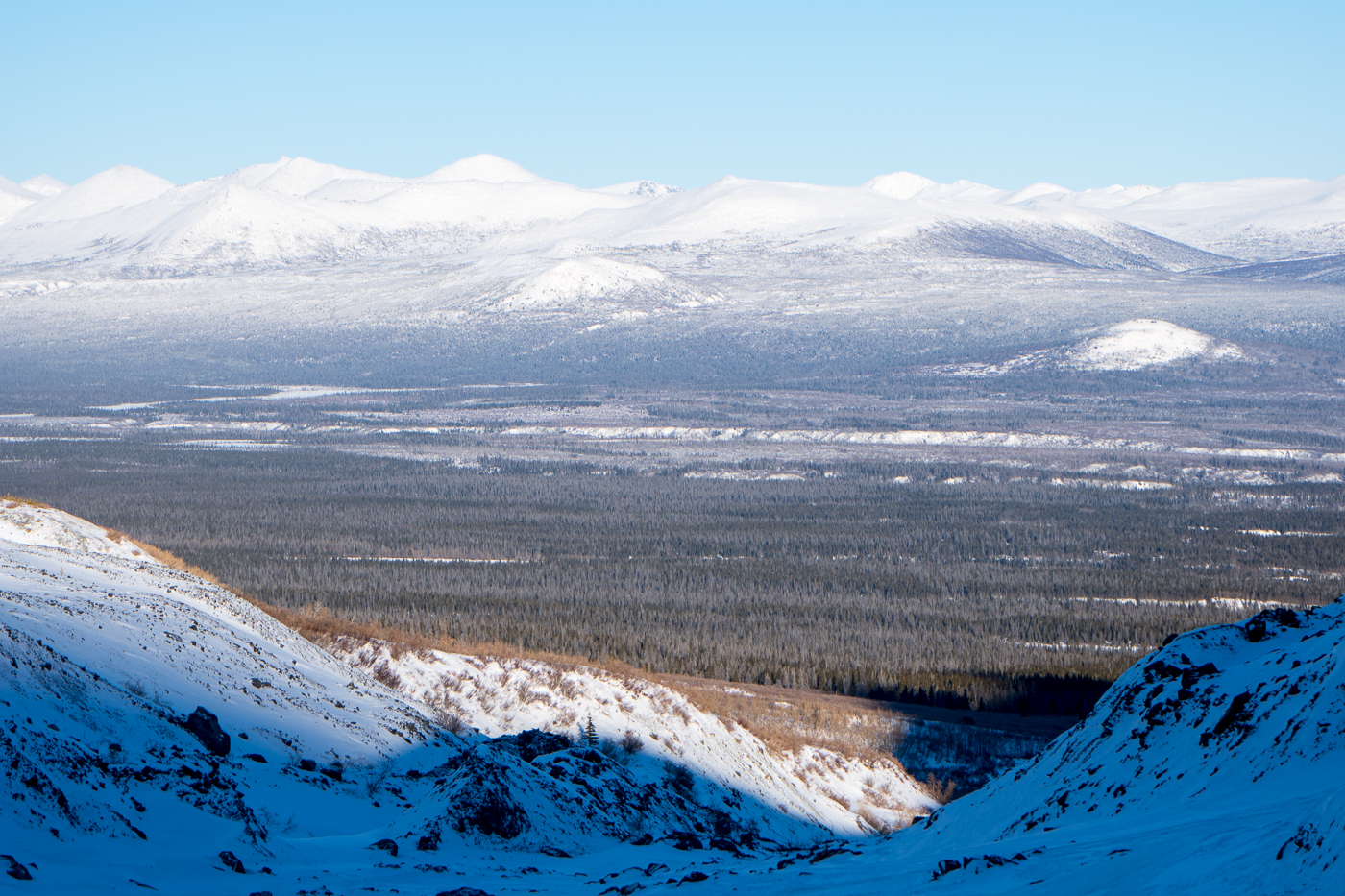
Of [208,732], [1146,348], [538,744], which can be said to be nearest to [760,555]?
[538,744]

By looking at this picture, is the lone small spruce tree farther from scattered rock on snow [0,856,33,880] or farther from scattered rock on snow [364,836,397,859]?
scattered rock on snow [0,856,33,880]

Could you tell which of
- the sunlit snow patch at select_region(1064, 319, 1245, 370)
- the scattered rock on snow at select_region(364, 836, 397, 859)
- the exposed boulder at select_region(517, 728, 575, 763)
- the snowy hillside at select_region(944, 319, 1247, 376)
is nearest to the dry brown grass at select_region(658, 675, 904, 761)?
the exposed boulder at select_region(517, 728, 575, 763)

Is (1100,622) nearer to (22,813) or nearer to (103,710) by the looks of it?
(103,710)

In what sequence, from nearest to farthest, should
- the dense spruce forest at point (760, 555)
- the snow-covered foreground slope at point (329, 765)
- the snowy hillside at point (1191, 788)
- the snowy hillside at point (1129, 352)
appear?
the snowy hillside at point (1191, 788), the snow-covered foreground slope at point (329, 765), the dense spruce forest at point (760, 555), the snowy hillside at point (1129, 352)

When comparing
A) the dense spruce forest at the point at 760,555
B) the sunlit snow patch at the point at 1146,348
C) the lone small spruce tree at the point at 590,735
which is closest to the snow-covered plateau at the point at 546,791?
the lone small spruce tree at the point at 590,735

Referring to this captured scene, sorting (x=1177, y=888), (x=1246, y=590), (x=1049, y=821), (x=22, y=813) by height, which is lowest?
(x=1246, y=590)

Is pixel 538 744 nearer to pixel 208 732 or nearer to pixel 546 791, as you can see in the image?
pixel 546 791

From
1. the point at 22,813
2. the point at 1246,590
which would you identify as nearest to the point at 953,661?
the point at 1246,590

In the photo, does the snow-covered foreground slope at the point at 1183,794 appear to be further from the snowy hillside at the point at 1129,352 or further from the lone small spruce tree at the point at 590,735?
the snowy hillside at the point at 1129,352
